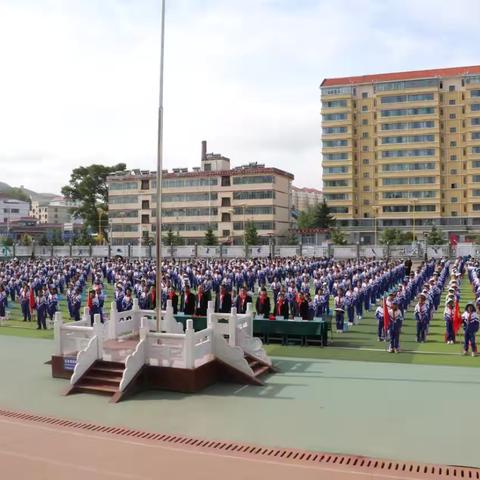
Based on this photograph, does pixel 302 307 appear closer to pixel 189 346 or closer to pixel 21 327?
pixel 189 346

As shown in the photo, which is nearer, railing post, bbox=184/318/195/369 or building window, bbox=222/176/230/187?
railing post, bbox=184/318/195/369

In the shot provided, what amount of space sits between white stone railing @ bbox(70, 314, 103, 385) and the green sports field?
422 cm

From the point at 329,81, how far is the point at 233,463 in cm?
6781

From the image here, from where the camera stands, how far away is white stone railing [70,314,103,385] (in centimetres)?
993

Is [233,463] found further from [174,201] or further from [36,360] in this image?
[174,201]

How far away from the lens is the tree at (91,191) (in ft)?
237

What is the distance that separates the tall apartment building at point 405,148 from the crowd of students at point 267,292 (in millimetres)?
33685

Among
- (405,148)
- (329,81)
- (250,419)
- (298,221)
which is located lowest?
(250,419)

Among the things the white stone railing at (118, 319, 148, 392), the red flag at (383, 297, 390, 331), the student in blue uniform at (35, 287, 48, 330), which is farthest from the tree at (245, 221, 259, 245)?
the white stone railing at (118, 319, 148, 392)

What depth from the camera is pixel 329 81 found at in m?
70.2

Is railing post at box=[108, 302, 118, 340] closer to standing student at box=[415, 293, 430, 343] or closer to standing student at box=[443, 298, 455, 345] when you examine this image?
standing student at box=[415, 293, 430, 343]

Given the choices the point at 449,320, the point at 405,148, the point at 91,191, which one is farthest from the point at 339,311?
the point at 91,191

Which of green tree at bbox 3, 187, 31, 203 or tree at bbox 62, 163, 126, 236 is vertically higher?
green tree at bbox 3, 187, 31, 203

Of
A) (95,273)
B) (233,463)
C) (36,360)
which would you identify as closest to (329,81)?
(95,273)
